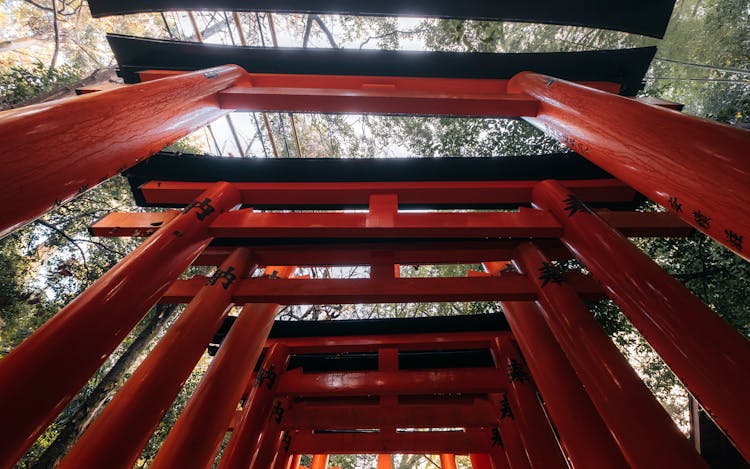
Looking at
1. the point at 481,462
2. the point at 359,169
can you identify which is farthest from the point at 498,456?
the point at 359,169

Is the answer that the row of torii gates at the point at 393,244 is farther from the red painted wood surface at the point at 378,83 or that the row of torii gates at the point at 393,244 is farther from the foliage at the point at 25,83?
the foliage at the point at 25,83

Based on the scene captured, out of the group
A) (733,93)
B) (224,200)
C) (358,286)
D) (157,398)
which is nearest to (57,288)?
(224,200)

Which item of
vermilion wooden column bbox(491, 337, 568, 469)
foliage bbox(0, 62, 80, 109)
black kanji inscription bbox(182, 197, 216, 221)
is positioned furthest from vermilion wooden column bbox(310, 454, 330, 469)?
foliage bbox(0, 62, 80, 109)

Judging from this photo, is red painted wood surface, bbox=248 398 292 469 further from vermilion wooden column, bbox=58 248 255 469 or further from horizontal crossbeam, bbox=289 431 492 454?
vermilion wooden column, bbox=58 248 255 469

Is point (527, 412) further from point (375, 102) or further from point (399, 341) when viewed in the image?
point (375, 102)

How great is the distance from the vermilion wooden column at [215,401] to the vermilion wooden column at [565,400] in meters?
2.55

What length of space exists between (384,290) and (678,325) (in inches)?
72.8

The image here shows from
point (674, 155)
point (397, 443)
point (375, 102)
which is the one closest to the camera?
point (674, 155)

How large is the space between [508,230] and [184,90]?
8.92 feet

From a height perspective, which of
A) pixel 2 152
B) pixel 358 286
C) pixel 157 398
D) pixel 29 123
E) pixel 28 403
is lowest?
pixel 28 403

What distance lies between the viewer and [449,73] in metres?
2.76

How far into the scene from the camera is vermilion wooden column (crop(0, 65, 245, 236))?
3.36 feet

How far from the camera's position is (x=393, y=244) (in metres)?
3.32

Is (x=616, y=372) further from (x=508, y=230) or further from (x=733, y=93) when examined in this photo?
(x=733, y=93)
